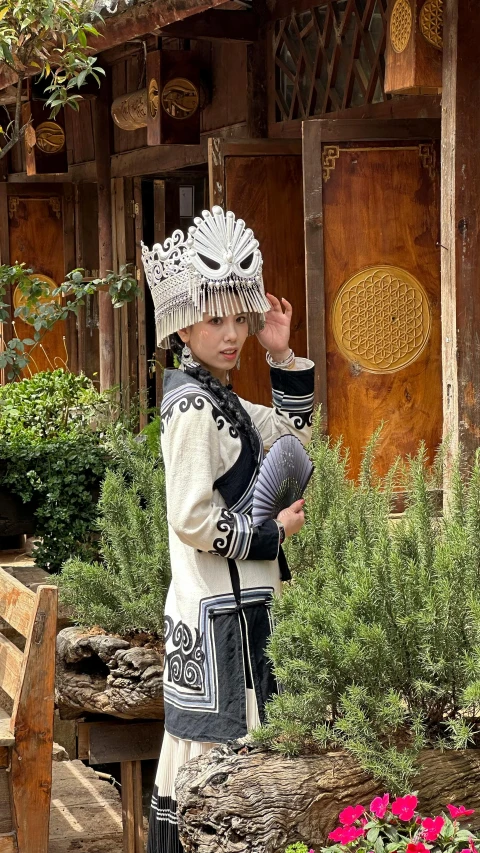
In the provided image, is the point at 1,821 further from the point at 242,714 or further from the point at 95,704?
the point at 242,714

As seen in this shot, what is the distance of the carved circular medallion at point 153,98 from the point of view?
7574 mm

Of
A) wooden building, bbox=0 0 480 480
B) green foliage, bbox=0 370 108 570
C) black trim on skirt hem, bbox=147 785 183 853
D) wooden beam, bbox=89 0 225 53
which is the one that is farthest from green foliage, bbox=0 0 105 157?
black trim on skirt hem, bbox=147 785 183 853

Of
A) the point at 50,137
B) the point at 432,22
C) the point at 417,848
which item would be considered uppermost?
the point at 432,22

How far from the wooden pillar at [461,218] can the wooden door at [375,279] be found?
0.76 meters

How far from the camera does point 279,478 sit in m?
2.85

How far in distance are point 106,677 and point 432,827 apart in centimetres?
184

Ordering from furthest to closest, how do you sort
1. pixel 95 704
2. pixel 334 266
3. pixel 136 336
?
pixel 136 336 → pixel 334 266 → pixel 95 704

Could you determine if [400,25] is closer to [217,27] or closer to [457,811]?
[217,27]

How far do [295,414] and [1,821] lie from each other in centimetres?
136

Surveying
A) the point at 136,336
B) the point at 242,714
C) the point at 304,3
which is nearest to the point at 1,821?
the point at 242,714

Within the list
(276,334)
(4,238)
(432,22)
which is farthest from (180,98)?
(276,334)

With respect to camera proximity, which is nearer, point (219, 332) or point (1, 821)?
point (219, 332)

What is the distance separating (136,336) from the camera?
10.2 m

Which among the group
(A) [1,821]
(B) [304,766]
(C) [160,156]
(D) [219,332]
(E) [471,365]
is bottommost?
(A) [1,821]
